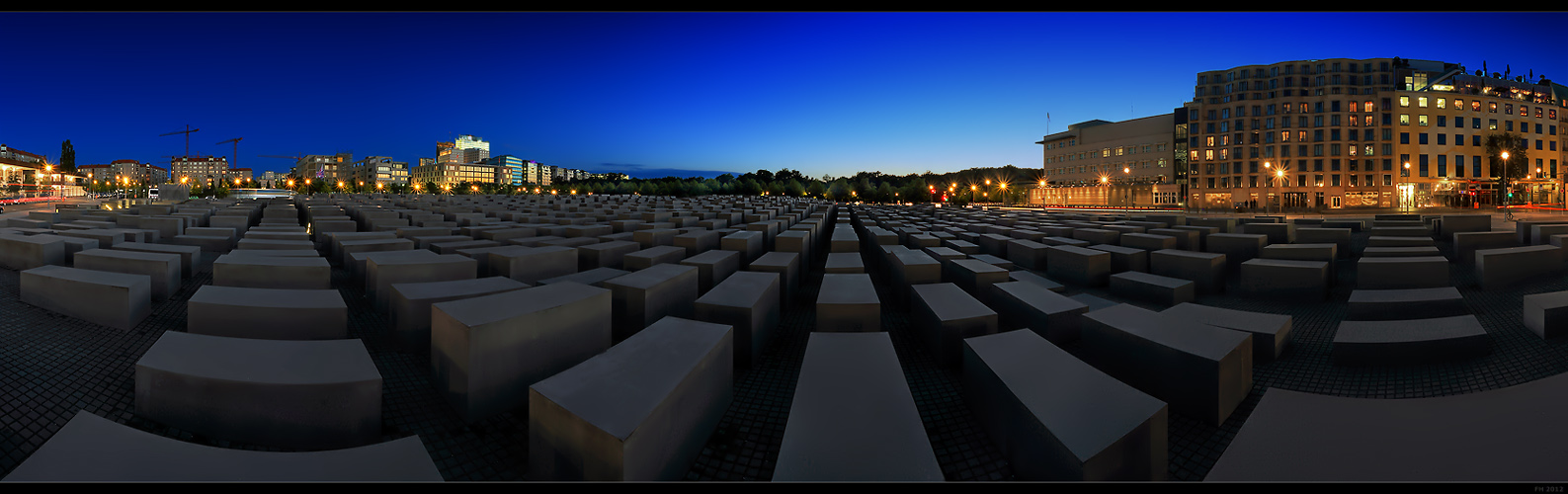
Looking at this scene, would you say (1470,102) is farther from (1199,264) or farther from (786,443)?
(786,443)

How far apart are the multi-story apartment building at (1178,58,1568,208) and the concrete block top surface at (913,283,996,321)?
81.2 m

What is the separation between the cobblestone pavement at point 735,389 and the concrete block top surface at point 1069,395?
58 cm

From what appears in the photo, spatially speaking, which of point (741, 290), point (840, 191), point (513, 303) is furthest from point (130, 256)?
point (840, 191)

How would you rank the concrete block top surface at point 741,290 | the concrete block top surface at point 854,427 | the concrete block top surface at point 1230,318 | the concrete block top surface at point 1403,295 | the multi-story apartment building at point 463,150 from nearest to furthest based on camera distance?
the concrete block top surface at point 854,427
the concrete block top surface at point 1230,318
the concrete block top surface at point 741,290
the concrete block top surface at point 1403,295
the multi-story apartment building at point 463,150

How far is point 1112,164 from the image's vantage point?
82312 millimetres

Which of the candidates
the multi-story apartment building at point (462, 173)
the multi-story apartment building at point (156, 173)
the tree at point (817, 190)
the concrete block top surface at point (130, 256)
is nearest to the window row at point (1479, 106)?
the tree at point (817, 190)

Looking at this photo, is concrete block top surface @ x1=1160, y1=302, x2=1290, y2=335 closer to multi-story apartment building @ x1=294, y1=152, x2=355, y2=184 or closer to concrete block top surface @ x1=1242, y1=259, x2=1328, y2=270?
concrete block top surface @ x1=1242, y1=259, x2=1328, y2=270

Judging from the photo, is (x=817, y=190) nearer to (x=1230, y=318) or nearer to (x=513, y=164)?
(x=1230, y=318)

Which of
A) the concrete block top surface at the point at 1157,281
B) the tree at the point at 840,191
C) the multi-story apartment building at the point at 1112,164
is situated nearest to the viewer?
the concrete block top surface at the point at 1157,281

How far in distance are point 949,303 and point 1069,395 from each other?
287 centimetres

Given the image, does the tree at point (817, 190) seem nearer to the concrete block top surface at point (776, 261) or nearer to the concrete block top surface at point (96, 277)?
the concrete block top surface at point (776, 261)

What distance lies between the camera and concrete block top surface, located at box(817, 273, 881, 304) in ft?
19.4

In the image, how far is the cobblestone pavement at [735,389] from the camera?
3.34m

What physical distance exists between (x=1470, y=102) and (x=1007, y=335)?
97443mm
